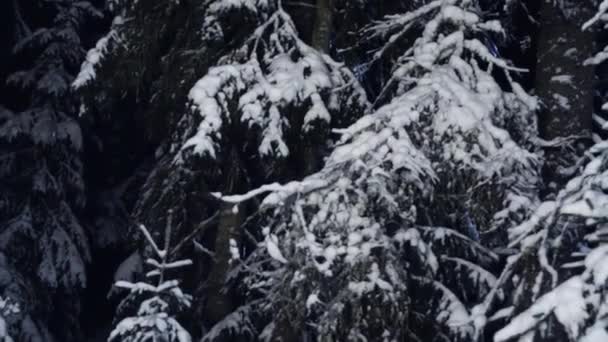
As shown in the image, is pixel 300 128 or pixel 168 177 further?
pixel 168 177

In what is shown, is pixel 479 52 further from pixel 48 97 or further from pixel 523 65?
pixel 48 97

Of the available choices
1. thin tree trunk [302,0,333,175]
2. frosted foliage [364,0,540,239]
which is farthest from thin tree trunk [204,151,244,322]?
frosted foliage [364,0,540,239]

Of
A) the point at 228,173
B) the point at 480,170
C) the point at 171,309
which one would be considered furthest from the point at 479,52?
the point at 171,309

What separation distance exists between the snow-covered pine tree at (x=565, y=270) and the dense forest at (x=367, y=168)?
0.5 inches

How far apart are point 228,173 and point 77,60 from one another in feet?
19.1

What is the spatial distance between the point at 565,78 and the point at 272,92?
2.83 m

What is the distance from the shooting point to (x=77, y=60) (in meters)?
11.5

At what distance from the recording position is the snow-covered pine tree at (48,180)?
34.7ft

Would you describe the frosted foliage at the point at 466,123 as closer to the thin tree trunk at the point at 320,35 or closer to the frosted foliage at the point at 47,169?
the thin tree trunk at the point at 320,35

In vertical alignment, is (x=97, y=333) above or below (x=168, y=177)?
below

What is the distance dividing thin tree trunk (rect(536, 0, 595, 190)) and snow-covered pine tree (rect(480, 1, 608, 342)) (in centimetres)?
215

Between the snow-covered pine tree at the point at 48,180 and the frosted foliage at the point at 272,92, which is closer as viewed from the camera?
the frosted foliage at the point at 272,92

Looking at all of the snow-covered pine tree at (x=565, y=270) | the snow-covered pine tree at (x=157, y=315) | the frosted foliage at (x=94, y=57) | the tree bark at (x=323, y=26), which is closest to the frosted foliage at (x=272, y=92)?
the tree bark at (x=323, y=26)

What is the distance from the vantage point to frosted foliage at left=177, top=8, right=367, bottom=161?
569cm
